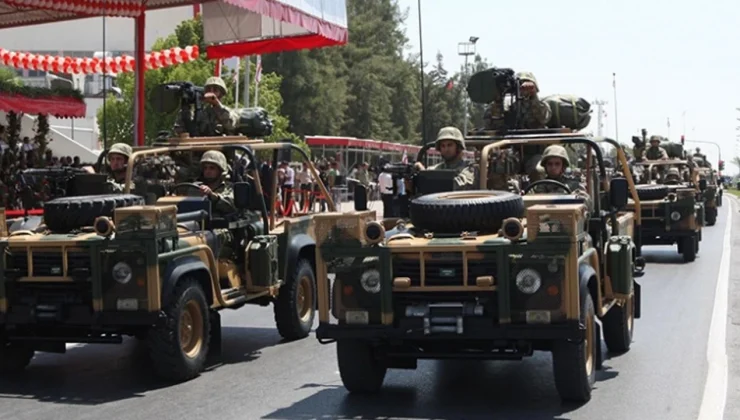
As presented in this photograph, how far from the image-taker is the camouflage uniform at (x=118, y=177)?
11672mm

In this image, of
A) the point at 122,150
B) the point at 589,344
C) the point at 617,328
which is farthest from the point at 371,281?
the point at 122,150

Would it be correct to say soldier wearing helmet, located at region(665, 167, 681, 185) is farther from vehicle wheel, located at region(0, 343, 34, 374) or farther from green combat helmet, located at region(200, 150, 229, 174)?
vehicle wheel, located at region(0, 343, 34, 374)

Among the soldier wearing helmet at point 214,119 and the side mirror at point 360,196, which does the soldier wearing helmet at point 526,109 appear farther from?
the soldier wearing helmet at point 214,119

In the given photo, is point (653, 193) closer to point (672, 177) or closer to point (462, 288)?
point (672, 177)

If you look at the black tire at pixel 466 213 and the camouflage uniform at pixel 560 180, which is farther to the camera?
the camouflage uniform at pixel 560 180

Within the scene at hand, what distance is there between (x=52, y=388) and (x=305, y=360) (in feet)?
7.77

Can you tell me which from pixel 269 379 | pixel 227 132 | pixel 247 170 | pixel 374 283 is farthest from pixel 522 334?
pixel 227 132

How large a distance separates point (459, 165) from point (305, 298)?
8.96 ft

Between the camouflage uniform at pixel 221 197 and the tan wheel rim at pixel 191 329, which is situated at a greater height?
the camouflage uniform at pixel 221 197

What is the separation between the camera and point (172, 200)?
11.2 meters

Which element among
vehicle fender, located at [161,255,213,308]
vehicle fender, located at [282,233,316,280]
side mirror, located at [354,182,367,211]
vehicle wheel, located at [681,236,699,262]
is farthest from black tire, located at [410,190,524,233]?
vehicle wheel, located at [681,236,699,262]

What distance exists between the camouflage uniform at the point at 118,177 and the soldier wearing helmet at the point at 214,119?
1.17 metres

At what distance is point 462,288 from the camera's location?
8.34 m

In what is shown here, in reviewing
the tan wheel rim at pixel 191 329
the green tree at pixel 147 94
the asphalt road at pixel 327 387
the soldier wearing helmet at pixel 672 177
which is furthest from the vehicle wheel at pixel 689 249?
the green tree at pixel 147 94
